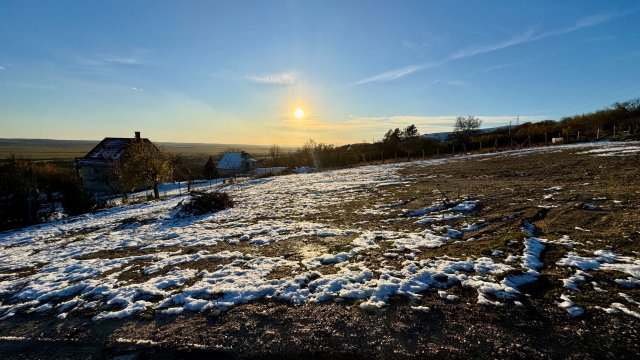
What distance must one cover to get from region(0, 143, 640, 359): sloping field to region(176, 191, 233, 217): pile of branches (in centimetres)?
337

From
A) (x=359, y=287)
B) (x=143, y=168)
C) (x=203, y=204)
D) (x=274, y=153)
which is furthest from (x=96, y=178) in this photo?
(x=274, y=153)

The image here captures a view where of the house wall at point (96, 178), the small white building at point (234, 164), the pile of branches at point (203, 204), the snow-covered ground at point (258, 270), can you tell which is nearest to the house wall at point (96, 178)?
the house wall at point (96, 178)

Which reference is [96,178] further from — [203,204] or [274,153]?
[274,153]

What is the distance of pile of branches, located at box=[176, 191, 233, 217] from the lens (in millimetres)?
12664

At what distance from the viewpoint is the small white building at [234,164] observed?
A: 60469mm

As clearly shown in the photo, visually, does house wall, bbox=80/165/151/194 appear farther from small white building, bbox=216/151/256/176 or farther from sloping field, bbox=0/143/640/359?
sloping field, bbox=0/143/640/359

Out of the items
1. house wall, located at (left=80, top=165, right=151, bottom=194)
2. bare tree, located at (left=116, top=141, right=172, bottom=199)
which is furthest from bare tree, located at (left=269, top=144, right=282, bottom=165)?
bare tree, located at (left=116, top=141, right=172, bottom=199)

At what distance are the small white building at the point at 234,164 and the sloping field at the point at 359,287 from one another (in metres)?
52.2

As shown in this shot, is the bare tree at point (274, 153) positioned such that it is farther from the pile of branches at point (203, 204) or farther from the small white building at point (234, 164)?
the pile of branches at point (203, 204)

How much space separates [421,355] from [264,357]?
1707mm

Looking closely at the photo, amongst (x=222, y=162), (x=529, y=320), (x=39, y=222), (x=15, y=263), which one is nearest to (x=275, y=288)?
(x=529, y=320)

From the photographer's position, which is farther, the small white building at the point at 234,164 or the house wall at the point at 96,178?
the small white building at the point at 234,164

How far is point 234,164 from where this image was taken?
198ft

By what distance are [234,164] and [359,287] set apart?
5869cm
